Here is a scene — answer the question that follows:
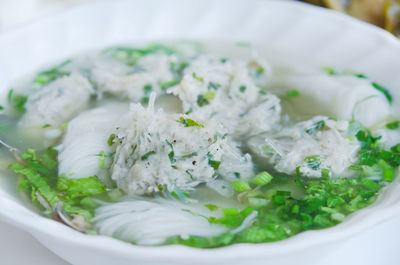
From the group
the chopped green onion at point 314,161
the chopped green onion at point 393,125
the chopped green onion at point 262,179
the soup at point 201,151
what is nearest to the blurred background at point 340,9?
the soup at point 201,151

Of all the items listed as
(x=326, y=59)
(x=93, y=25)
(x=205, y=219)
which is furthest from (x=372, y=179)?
(x=93, y=25)

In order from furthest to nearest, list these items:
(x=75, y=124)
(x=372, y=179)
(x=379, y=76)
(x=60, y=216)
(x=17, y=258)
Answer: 1. (x=379, y=76)
2. (x=75, y=124)
3. (x=372, y=179)
4. (x=17, y=258)
5. (x=60, y=216)

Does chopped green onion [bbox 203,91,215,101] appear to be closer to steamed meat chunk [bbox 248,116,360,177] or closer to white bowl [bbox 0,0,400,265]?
steamed meat chunk [bbox 248,116,360,177]

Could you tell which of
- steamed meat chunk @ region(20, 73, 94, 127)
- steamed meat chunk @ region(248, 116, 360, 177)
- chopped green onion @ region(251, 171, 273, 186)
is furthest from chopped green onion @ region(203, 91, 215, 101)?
steamed meat chunk @ region(20, 73, 94, 127)

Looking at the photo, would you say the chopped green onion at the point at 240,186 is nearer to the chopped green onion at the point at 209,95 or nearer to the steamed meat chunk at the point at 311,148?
the steamed meat chunk at the point at 311,148

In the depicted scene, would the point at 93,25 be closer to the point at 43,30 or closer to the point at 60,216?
the point at 43,30

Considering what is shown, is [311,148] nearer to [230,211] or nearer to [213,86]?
[230,211]

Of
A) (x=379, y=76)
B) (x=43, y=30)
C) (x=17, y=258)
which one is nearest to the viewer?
(x=17, y=258)
